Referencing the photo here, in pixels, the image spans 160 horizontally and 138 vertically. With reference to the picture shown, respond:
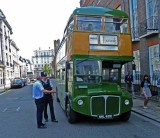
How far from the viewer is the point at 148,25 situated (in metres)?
16.3

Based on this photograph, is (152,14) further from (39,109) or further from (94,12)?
(39,109)

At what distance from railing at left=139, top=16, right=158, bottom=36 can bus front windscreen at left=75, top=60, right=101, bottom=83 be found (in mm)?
6964

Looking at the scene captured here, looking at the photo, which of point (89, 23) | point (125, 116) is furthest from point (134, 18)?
point (125, 116)

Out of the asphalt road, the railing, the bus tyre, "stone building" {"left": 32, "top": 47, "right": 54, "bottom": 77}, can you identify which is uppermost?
"stone building" {"left": 32, "top": 47, "right": 54, "bottom": 77}

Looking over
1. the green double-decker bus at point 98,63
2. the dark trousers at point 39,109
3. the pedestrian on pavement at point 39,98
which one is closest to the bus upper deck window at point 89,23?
the green double-decker bus at point 98,63

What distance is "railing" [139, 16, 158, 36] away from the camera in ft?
51.2

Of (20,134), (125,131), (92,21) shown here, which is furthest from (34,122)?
(92,21)

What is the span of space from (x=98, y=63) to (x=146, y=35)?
7.30 m

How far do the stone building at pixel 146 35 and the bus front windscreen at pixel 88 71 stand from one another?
265 inches

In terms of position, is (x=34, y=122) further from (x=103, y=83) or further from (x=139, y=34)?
(x=139, y=34)

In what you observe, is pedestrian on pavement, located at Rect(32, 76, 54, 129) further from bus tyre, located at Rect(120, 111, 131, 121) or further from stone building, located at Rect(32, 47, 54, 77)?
stone building, located at Rect(32, 47, 54, 77)

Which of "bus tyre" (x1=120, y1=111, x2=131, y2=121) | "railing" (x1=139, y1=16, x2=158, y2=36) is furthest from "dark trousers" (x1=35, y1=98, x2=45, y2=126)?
"railing" (x1=139, y1=16, x2=158, y2=36)

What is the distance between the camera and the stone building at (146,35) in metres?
15.6

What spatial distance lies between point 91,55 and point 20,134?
142 inches
